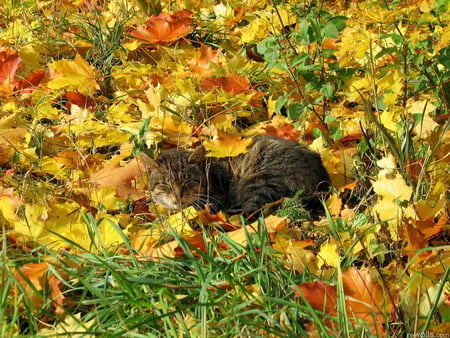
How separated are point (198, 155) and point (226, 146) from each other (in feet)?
2.08

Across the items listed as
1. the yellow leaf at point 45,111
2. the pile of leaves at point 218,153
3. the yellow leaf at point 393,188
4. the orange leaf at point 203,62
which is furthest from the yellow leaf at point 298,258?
the orange leaf at point 203,62

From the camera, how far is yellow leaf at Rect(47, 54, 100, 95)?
4.04 m

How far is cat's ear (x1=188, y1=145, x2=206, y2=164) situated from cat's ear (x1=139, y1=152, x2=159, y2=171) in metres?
0.22

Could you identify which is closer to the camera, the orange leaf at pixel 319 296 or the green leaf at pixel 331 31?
the orange leaf at pixel 319 296

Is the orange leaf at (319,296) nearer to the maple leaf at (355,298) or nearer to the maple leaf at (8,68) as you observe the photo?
the maple leaf at (355,298)

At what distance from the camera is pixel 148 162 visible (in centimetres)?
361

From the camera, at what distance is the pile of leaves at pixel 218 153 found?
2119mm

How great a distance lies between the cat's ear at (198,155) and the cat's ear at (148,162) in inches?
8.7

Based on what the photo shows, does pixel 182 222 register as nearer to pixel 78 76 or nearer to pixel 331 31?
pixel 331 31

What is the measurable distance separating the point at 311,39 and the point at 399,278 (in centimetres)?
146

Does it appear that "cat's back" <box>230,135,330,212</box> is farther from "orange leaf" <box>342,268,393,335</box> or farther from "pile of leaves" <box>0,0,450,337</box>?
"orange leaf" <box>342,268,393,335</box>

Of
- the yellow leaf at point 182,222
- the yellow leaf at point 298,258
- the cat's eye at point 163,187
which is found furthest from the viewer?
the cat's eye at point 163,187

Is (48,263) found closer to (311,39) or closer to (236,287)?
(236,287)

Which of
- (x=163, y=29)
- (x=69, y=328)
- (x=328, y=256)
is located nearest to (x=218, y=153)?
(x=328, y=256)
